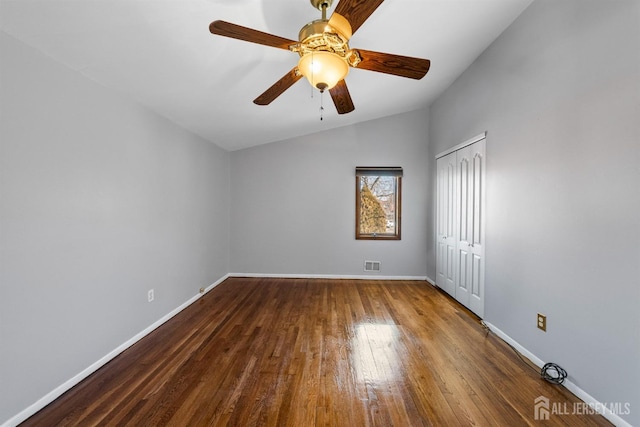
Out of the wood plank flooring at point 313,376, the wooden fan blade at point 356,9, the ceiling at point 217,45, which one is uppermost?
the ceiling at point 217,45

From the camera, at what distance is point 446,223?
3.94 meters

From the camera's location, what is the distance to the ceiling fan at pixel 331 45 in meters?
1.38

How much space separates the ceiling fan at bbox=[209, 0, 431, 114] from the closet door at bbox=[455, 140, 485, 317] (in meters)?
1.82

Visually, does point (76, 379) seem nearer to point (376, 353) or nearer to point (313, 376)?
point (313, 376)

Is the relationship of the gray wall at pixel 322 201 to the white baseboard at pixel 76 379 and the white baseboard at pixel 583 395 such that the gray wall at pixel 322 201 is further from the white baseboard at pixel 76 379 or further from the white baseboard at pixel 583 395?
the white baseboard at pixel 583 395

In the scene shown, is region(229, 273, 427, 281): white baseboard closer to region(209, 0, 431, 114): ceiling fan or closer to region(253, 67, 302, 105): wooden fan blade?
region(253, 67, 302, 105): wooden fan blade

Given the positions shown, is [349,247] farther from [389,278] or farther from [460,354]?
[460,354]

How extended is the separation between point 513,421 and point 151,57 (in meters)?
3.34

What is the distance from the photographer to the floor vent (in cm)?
470

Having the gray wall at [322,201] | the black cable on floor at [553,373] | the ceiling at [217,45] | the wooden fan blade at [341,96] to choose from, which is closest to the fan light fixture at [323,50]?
the wooden fan blade at [341,96]

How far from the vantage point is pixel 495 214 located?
2.76 m

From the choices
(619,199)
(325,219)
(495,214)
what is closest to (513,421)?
(619,199)

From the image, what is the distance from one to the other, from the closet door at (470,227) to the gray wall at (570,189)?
19cm

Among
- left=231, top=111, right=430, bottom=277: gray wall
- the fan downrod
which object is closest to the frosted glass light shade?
the fan downrod
